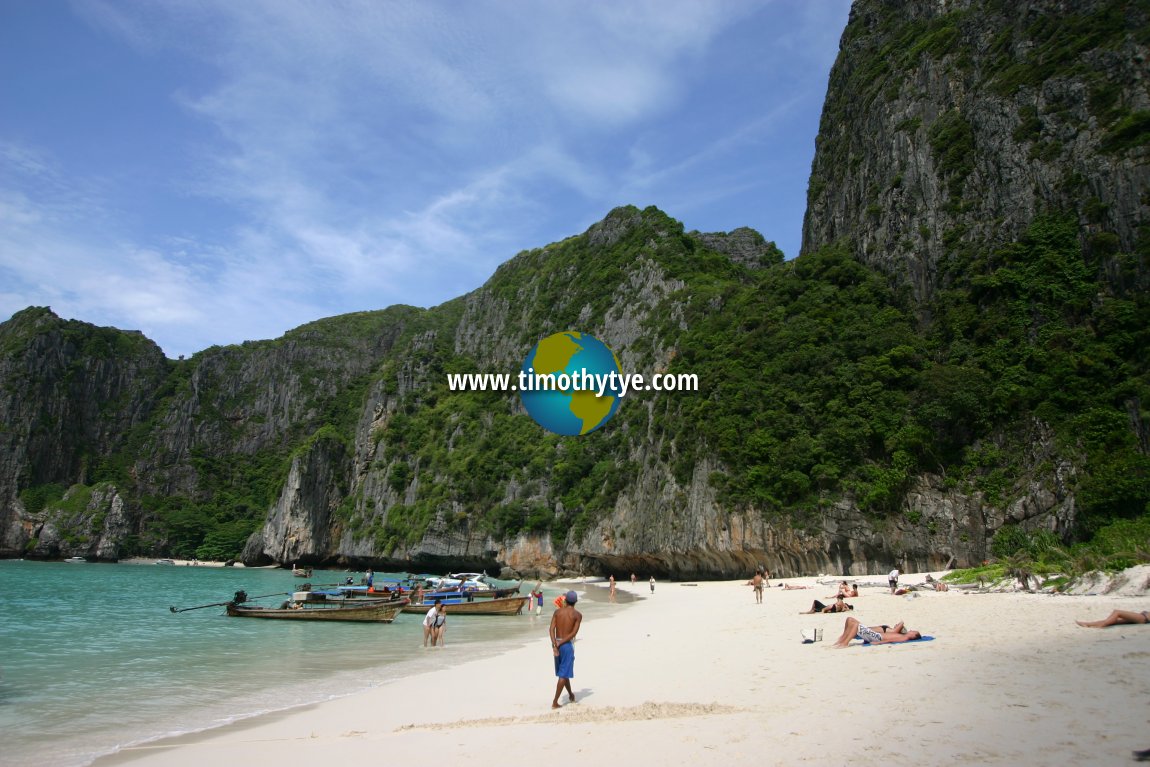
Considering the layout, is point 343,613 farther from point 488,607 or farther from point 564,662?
point 564,662

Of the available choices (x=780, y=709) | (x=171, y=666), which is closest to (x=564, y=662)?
(x=780, y=709)

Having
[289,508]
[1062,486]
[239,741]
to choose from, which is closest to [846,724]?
[239,741]

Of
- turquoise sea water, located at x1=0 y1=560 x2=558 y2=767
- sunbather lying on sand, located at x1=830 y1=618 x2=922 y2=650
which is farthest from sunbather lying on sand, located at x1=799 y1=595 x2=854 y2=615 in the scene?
turquoise sea water, located at x1=0 y1=560 x2=558 y2=767

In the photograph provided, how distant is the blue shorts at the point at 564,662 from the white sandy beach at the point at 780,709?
0.37 meters

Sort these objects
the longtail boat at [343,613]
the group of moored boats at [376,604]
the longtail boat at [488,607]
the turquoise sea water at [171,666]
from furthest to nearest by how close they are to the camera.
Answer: the longtail boat at [488,607] < the group of moored boats at [376,604] < the longtail boat at [343,613] < the turquoise sea water at [171,666]

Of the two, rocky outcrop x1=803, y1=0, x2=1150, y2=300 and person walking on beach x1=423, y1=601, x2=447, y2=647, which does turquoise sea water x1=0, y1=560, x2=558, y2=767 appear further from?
rocky outcrop x1=803, y1=0, x2=1150, y2=300

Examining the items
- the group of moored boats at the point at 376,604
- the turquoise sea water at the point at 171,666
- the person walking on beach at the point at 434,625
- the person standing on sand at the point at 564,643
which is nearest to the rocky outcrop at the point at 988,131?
the group of moored boats at the point at 376,604

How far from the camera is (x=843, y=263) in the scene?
43.4 meters

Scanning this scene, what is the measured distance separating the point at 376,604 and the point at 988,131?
39979 mm

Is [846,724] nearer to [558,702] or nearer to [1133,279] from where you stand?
[558,702]

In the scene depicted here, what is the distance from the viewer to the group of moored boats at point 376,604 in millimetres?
22812

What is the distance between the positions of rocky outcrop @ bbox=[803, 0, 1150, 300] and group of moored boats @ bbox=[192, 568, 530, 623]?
2942cm

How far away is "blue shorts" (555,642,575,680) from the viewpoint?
8.00 meters

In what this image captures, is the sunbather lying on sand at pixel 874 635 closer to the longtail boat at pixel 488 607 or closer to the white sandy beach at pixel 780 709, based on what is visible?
the white sandy beach at pixel 780 709
